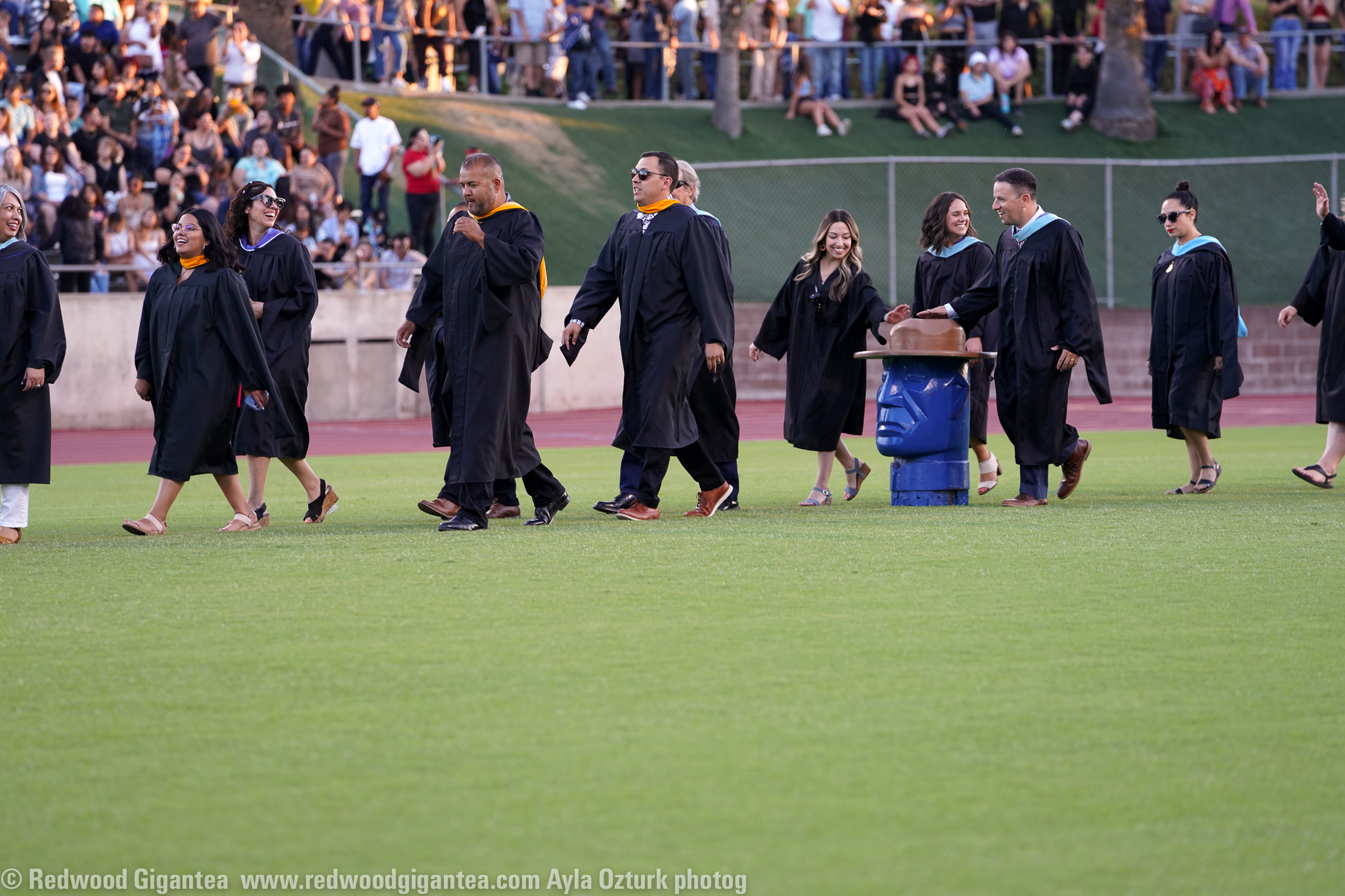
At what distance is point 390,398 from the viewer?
73.9 ft

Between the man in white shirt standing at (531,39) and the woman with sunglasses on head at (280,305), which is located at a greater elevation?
the man in white shirt standing at (531,39)

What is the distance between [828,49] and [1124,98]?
6.16 metres

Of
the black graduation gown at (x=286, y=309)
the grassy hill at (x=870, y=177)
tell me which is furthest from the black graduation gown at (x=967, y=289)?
the grassy hill at (x=870, y=177)

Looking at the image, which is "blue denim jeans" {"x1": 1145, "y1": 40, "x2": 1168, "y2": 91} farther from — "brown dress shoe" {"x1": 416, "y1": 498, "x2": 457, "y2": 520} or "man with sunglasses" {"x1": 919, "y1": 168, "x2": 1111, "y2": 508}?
"brown dress shoe" {"x1": 416, "y1": 498, "x2": 457, "y2": 520}

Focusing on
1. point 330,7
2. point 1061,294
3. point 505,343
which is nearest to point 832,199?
point 330,7

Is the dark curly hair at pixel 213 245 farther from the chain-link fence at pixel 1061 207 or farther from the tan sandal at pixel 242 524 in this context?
the chain-link fence at pixel 1061 207

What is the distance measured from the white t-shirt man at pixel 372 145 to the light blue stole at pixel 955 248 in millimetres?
12958

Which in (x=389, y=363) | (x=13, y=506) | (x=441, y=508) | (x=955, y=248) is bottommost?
(x=389, y=363)

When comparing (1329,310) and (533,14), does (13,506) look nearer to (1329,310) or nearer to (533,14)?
(1329,310)

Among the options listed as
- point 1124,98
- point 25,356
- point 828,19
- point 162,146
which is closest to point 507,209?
point 25,356

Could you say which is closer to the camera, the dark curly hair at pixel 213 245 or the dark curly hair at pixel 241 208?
the dark curly hair at pixel 213 245

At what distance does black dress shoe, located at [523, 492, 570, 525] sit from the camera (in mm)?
9328

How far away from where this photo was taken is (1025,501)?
395 inches

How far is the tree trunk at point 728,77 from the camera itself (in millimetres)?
30109
